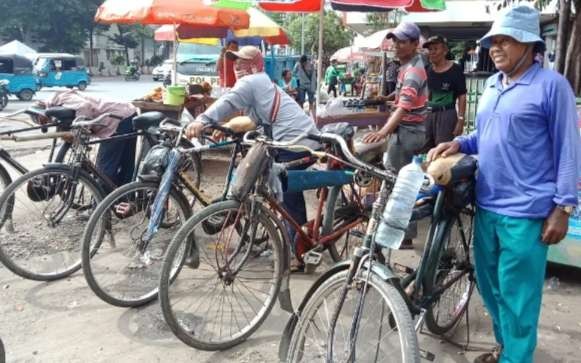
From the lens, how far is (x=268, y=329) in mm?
3426

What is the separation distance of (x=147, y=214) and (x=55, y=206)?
37.5 inches

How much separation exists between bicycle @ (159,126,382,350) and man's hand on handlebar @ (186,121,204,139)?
1.33ft

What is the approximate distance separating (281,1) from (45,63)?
25628mm

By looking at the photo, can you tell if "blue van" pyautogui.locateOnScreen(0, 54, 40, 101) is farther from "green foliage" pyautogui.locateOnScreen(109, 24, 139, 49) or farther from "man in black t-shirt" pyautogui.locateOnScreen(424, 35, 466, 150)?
"green foliage" pyautogui.locateOnScreen(109, 24, 139, 49)

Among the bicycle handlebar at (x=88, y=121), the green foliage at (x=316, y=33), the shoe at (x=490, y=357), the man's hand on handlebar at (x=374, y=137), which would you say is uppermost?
the green foliage at (x=316, y=33)

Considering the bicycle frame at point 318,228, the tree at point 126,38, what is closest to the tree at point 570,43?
the bicycle frame at point 318,228

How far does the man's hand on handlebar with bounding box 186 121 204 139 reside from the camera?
346cm

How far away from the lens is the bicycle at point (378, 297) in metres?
2.20

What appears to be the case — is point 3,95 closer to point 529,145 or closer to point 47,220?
point 47,220

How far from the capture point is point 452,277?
9.83 ft

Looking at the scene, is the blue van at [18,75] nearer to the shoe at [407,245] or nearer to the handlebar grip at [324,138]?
the shoe at [407,245]

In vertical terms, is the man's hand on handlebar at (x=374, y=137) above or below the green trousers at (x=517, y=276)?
above

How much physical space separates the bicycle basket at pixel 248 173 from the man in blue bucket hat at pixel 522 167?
1146 millimetres

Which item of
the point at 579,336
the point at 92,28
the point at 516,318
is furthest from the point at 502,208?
the point at 92,28
